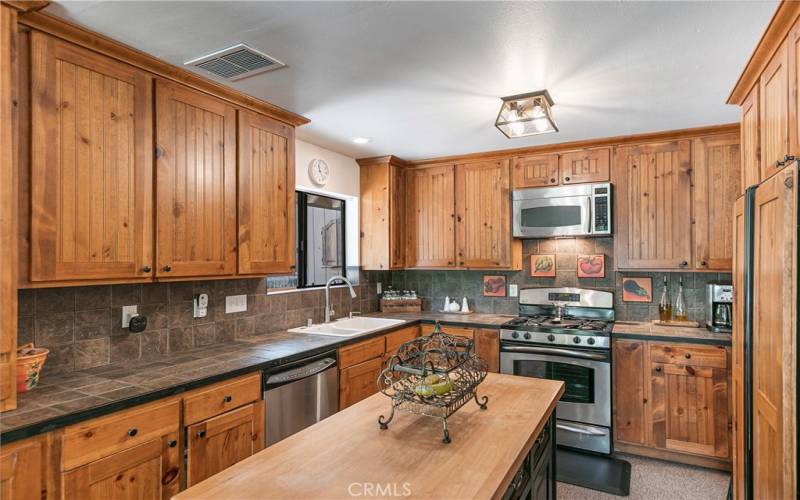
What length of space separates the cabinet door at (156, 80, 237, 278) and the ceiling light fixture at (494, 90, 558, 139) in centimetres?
161

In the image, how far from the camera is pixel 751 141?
238 cm

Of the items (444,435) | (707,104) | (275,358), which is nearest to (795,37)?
(707,104)

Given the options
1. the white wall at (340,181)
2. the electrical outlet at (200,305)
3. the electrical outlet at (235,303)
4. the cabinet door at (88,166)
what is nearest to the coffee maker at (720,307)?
the white wall at (340,181)

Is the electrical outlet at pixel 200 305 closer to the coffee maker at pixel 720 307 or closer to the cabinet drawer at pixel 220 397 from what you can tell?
the cabinet drawer at pixel 220 397

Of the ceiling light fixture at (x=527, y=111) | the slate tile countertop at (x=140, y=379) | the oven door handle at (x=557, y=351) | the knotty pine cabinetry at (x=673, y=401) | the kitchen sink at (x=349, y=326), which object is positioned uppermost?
the ceiling light fixture at (x=527, y=111)

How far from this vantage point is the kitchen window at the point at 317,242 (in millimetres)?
3832

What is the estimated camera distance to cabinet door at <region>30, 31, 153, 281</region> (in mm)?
1848

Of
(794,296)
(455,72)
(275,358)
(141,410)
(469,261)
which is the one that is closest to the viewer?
(794,296)

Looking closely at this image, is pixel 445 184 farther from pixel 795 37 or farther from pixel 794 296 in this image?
pixel 794 296

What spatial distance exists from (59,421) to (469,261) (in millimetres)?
3269

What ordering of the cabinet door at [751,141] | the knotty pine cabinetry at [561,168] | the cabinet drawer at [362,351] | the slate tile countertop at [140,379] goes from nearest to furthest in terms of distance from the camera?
A: the slate tile countertop at [140,379] → the cabinet door at [751,141] → the cabinet drawer at [362,351] → the knotty pine cabinetry at [561,168]

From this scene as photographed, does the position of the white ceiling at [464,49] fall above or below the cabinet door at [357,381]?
above

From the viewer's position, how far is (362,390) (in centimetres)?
337

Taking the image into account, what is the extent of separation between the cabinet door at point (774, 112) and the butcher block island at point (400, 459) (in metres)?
1.42
